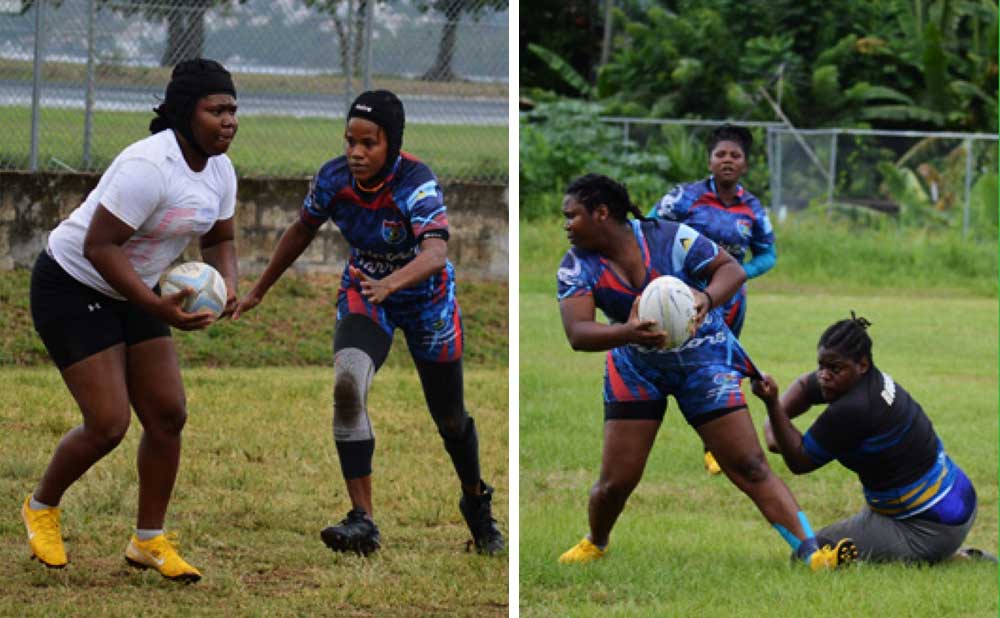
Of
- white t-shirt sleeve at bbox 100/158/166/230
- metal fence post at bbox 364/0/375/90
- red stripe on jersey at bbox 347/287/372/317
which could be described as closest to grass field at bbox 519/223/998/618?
red stripe on jersey at bbox 347/287/372/317

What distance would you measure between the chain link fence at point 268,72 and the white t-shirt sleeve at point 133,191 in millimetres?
6058

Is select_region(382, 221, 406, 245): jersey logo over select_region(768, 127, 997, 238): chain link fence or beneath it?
over

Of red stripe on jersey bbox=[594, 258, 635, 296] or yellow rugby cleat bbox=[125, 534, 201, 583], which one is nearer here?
yellow rugby cleat bbox=[125, 534, 201, 583]

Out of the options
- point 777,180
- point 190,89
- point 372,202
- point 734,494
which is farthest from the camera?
point 777,180

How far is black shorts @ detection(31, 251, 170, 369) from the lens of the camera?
18.5 ft

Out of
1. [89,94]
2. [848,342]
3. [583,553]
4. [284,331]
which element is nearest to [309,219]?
[583,553]

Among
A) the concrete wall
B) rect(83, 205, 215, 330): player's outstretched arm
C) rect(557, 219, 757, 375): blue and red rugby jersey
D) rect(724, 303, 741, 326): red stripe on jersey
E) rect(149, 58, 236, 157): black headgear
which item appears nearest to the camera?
rect(83, 205, 215, 330): player's outstretched arm

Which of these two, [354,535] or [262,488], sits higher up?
[354,535]

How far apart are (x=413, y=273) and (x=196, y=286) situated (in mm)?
825

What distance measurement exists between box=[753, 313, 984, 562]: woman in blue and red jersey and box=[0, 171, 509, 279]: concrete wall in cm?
591

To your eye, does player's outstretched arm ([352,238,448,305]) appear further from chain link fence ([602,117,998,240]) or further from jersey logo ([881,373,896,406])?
chain link fence ([602,117,998,240])

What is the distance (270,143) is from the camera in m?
12.3

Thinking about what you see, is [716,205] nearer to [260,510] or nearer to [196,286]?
[260,510]

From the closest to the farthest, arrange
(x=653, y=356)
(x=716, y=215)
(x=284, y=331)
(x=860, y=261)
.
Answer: (x=653, y=356)
(x=716, y=215)
(x=284, y=331)
(x=860, y=261)
